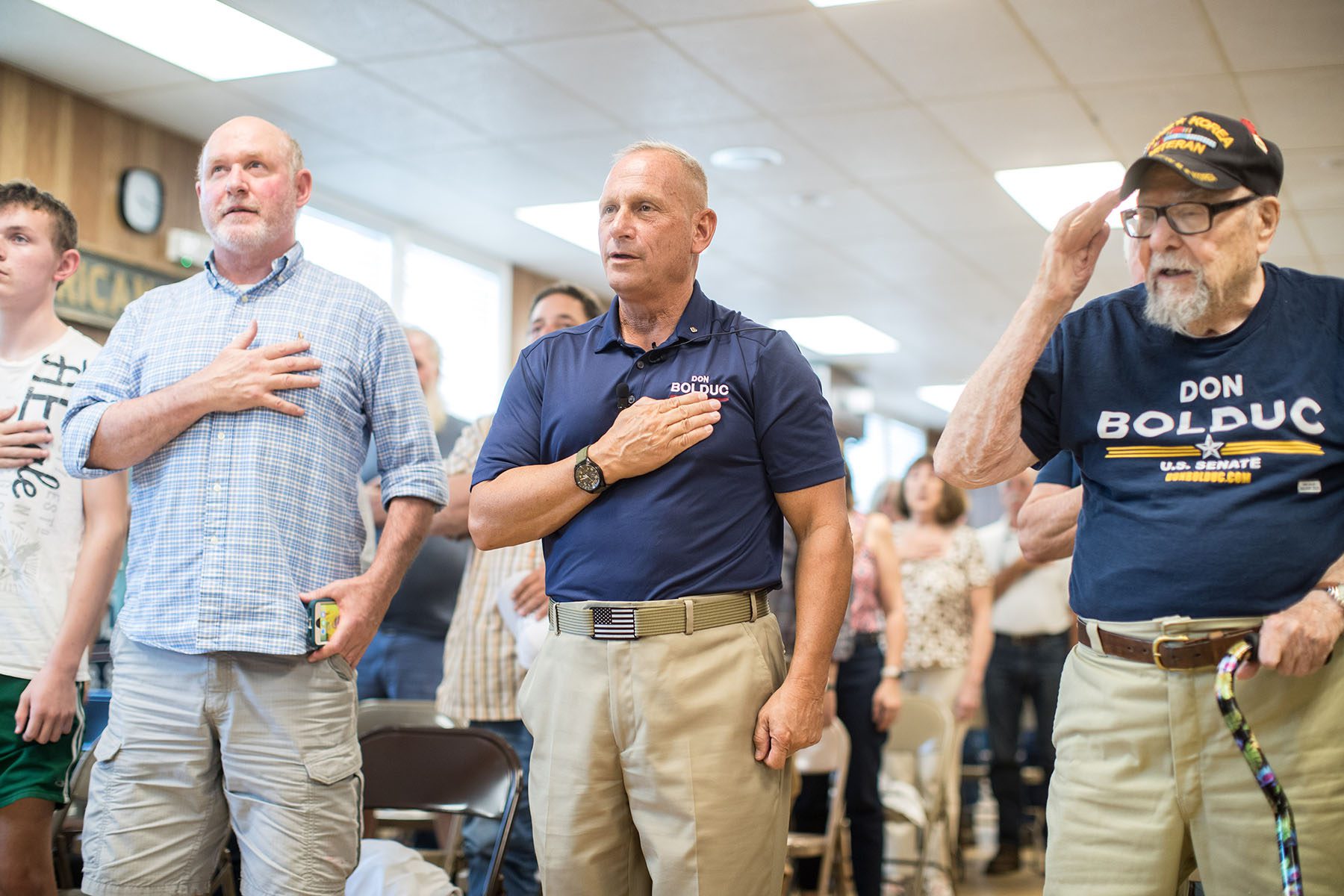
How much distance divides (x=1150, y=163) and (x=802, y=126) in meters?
4.21

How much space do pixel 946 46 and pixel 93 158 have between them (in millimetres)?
3793

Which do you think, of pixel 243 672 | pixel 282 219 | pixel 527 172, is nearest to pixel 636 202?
pixel 282 219

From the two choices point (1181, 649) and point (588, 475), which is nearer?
point (1181, 649)

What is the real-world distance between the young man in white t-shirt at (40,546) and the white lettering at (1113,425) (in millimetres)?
1908

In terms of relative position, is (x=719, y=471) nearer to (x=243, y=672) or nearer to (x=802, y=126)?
(x=243, y=672)

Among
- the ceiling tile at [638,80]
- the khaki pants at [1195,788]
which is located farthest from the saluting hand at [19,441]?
the ceiling tile at [638,80]

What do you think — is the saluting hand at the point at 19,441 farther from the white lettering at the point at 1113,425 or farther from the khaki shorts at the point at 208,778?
the white lettering at the point at 1113,425

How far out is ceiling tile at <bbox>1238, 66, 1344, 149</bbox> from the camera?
5.15m

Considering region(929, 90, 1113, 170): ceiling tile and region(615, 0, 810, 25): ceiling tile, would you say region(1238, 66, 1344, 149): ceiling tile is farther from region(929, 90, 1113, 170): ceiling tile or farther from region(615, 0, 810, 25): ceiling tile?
region(615, 0, 810, 25): ceiling tile

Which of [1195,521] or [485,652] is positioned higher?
[1195,521]

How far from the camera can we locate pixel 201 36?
5082mm

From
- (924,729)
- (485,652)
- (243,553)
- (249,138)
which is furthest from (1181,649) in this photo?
(924,729)

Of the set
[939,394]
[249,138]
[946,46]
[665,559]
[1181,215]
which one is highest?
[939,394]

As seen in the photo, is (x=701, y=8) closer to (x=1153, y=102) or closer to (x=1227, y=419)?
(x=1153, y=102)
